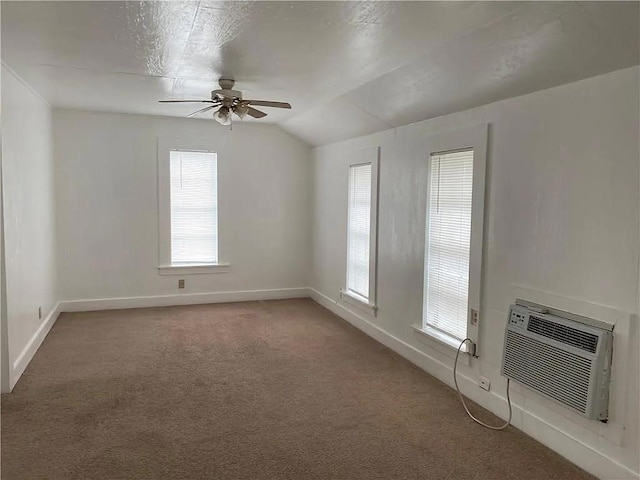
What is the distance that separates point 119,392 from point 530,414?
9.39 feet

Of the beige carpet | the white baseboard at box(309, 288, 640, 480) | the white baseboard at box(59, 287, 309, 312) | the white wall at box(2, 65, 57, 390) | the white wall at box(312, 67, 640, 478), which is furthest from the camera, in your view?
the white baseboard at box(59, 287, 309, 312)

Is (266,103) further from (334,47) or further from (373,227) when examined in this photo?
(373,227)

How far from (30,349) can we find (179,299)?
2.25 metres

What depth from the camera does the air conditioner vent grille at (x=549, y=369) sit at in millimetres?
2672

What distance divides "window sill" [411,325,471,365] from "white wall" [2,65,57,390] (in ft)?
10.4

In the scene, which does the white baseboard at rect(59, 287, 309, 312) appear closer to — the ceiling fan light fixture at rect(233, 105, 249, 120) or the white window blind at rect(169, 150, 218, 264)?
the white window blind at rect(169, 150, 218, 264)

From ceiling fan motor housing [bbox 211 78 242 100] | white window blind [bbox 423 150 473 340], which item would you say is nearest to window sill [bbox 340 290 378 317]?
white window blind [bbox 423 150 473 340]

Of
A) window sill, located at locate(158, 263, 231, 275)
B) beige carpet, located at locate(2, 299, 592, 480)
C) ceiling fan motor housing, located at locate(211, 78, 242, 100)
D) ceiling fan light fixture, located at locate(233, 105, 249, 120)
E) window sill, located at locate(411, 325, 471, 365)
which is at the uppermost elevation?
ceiling fan motor housing, located at locate(211, 78, 242, 100)

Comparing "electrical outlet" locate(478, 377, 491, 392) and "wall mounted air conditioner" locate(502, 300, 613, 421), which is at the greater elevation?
"wall mounted air conditioner" locate(502, 300, 613, 421)

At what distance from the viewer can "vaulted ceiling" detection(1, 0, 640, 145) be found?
240 centimetres

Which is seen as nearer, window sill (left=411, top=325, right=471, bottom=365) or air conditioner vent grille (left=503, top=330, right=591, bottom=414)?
air conditioner vent grille (left=503, top=330, right=591, bottom=414)

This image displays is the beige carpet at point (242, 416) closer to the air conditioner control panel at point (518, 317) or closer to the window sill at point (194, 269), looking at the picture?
the air conditioner control panel at point (518, 317)

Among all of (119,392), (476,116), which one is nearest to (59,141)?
(119,392)

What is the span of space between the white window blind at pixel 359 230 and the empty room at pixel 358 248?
0.03 m
